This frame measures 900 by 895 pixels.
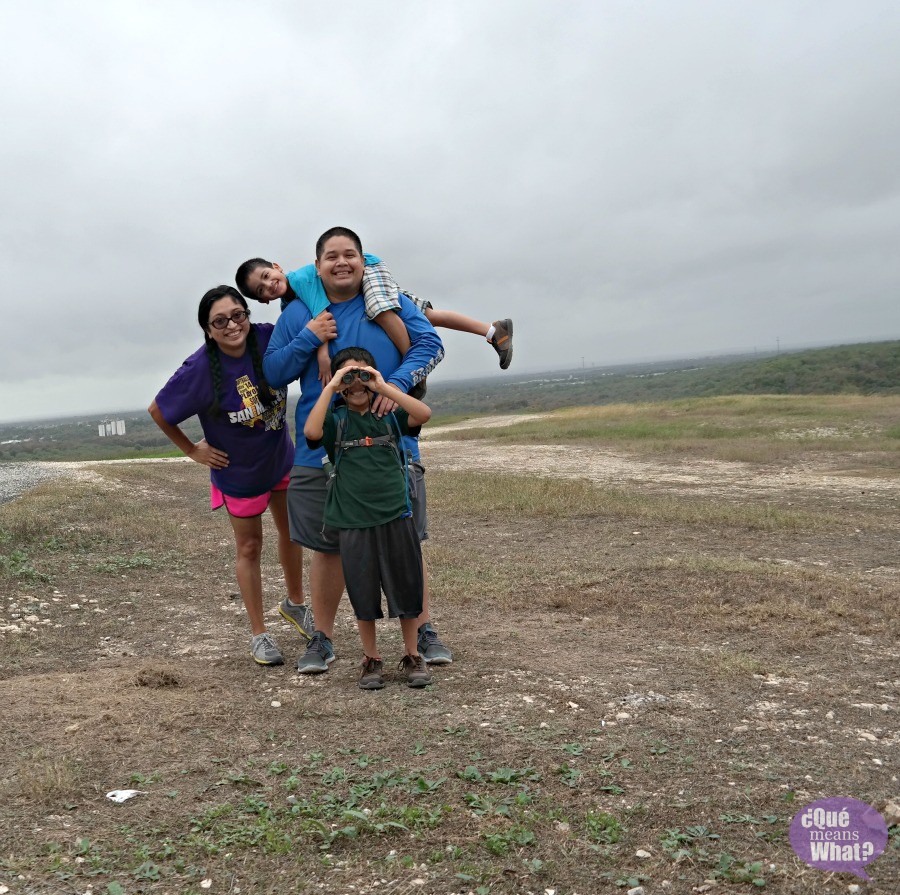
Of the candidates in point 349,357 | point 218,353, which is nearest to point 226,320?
point 218,353

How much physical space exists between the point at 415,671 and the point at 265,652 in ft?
3.15

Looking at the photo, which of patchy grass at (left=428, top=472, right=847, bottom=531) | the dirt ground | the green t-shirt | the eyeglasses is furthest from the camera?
patchy grass at (left=428, top=472, right=847, bottom=531)

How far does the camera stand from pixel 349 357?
12.8 ft

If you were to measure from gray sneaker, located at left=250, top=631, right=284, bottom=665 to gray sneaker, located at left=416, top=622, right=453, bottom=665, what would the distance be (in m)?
0.77

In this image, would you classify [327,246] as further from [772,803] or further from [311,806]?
[772,803]

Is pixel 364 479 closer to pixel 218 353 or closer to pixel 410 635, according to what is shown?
pixel 410 635

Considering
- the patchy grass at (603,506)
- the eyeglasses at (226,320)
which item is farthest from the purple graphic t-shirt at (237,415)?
the patchy grass at (603,506)

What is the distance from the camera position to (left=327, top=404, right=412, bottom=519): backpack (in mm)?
3918

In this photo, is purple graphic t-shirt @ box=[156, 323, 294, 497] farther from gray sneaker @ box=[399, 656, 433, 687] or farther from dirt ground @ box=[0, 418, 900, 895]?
gray sneaker @ box=[399, 656, 433, 687]

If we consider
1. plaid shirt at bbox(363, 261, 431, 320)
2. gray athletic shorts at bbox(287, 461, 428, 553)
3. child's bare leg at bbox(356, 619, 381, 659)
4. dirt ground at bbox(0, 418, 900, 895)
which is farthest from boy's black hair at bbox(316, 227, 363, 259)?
dirt ground at bbox(0, 418, 900, 895)

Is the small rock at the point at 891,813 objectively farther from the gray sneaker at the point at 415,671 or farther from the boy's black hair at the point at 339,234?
the boy's black hair at the point at 339,234

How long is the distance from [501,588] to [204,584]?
8.10 ft

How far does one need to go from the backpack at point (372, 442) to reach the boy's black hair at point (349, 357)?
0.19m

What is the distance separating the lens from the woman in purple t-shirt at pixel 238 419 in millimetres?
4391
